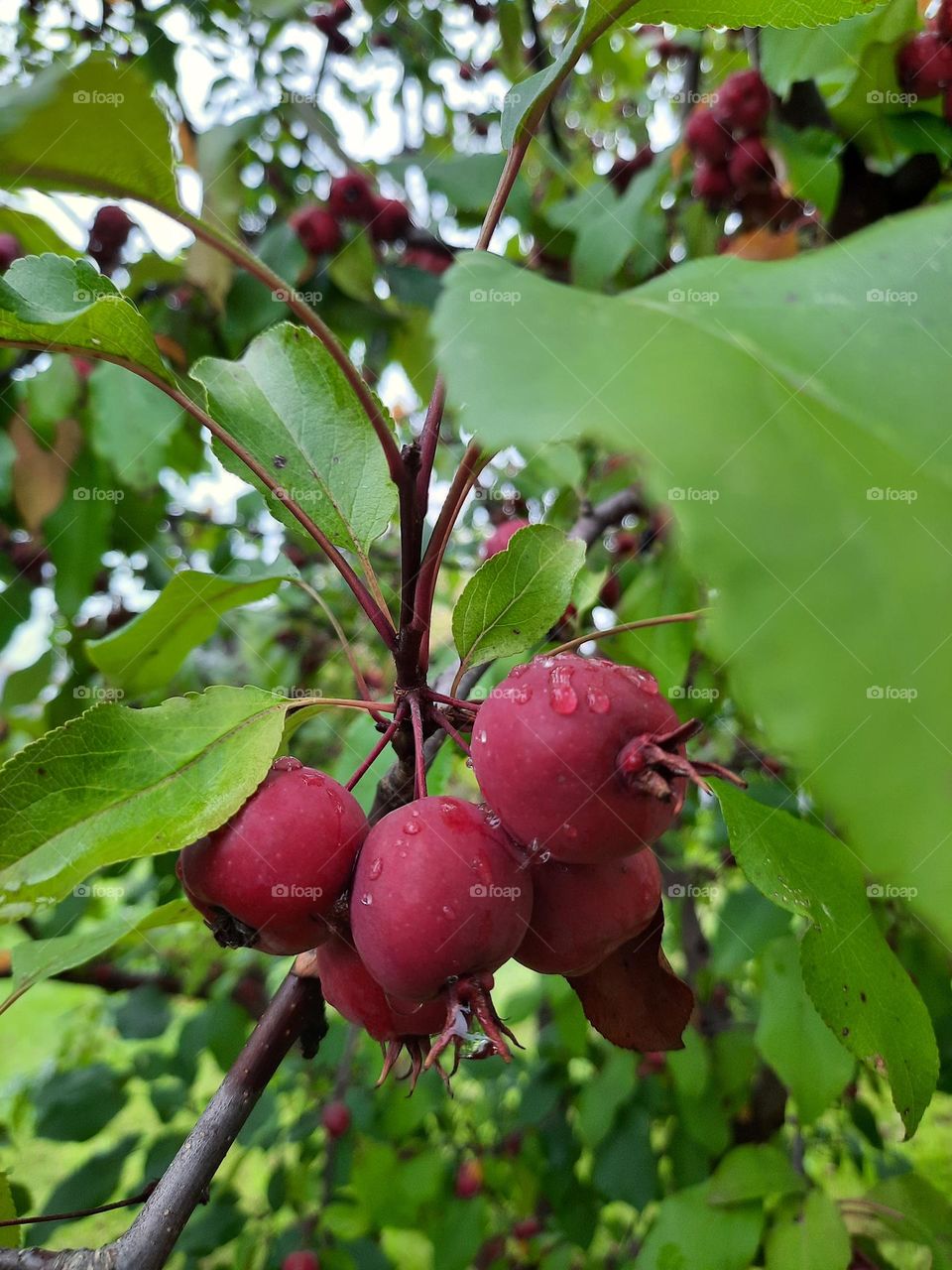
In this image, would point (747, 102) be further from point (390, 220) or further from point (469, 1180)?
point (469, 1180)

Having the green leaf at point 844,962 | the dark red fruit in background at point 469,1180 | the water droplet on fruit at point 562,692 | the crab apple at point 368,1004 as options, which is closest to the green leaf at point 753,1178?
the green leaf at point 844,962

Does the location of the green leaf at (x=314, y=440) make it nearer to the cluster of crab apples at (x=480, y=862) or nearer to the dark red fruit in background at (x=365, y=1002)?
the cluster of crab apples at (x=480, y=862)

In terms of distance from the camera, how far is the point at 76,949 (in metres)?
0.85

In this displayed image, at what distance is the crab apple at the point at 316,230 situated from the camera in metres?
2.14

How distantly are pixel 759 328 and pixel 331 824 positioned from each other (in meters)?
0.48

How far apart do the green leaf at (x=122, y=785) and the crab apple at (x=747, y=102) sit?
155 centimetres

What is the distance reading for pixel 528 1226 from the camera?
2.54 meters

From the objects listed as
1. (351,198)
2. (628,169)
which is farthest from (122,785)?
(628,169)

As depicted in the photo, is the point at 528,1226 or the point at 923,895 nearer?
the point at 923,895

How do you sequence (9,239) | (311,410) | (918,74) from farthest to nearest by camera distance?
(9,239)
(918,74)
(311,410)

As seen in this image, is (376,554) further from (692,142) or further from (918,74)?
(918,74)

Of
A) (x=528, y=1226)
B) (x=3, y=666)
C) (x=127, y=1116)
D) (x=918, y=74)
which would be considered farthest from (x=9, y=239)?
(x=127, y=1116)

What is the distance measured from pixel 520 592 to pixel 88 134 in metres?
0.55

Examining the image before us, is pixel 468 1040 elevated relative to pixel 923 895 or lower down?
lower down
